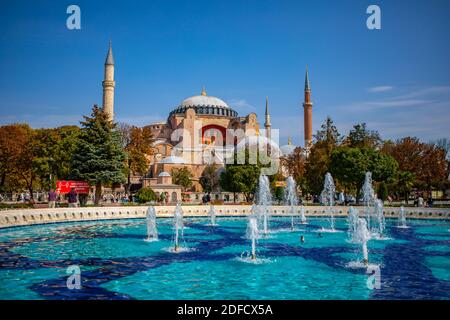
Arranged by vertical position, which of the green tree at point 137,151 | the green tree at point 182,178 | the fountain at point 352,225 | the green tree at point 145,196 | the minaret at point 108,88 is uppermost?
the minaret at point 108,88

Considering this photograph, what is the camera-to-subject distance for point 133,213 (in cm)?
2241

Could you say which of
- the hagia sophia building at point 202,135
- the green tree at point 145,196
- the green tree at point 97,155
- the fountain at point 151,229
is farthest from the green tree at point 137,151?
the fountain at point 151,229

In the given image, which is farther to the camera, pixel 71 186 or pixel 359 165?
pixel 359 165

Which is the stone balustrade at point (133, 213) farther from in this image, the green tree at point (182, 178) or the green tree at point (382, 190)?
the green tree at point (182, 178)

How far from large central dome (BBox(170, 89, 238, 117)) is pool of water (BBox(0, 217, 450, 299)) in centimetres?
5283

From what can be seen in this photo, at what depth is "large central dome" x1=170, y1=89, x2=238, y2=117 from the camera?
6735cm

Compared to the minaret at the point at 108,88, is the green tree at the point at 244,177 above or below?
below

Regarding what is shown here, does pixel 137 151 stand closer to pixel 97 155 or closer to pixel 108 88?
pixel 97 155

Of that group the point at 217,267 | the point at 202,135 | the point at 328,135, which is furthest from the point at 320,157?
the point at 202,135

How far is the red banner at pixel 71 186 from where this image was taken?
77.9 feet

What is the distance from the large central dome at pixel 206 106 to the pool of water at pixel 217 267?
5283cm

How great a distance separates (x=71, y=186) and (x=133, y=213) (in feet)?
15.9
